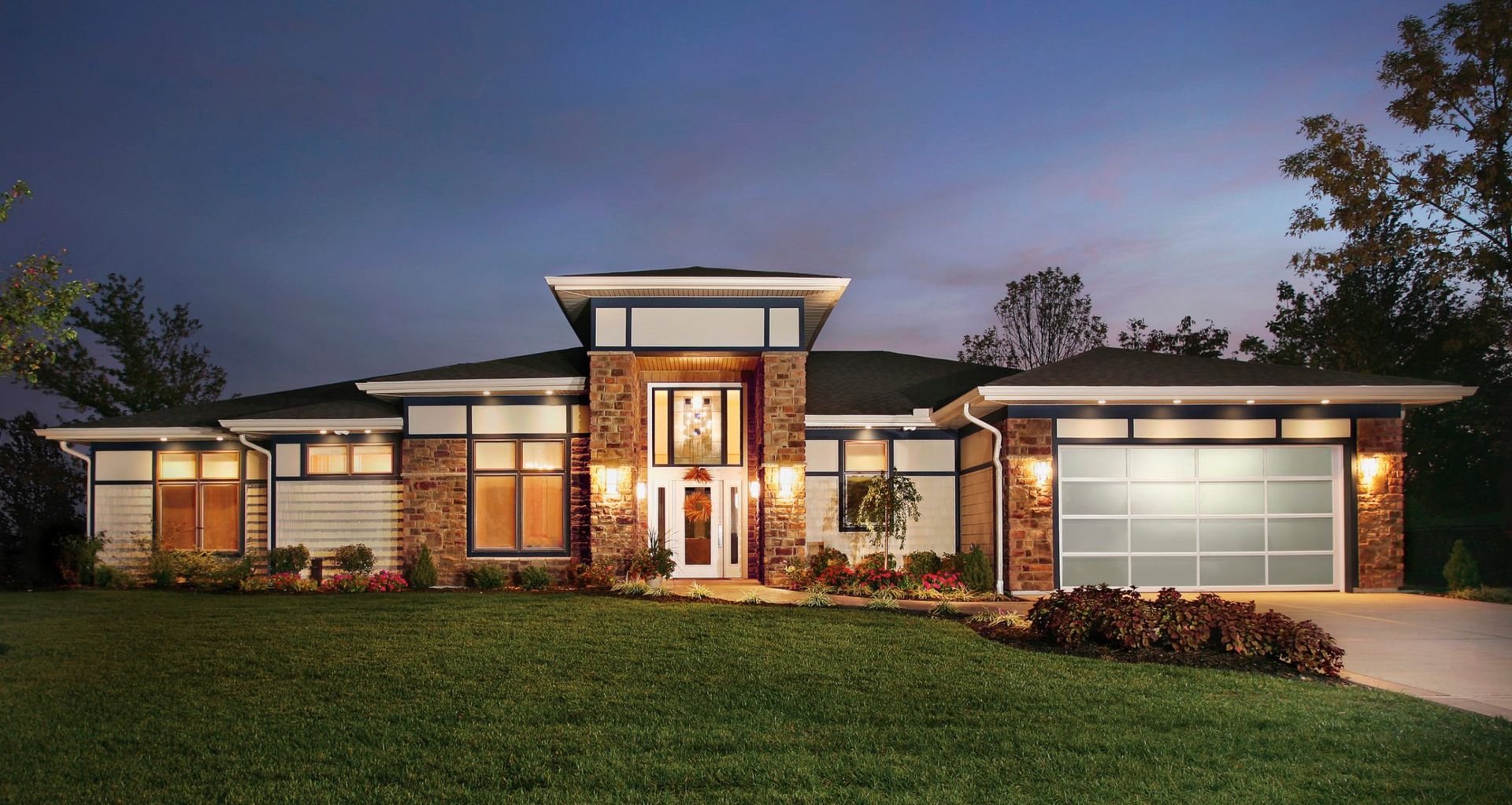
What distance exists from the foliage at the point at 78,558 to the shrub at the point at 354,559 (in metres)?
4.68

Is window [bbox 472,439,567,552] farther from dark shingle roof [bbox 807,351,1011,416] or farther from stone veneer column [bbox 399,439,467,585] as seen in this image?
dark shingle roof [bbox 807,351,1011,416]

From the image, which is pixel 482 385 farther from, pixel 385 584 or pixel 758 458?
pixel 758 458

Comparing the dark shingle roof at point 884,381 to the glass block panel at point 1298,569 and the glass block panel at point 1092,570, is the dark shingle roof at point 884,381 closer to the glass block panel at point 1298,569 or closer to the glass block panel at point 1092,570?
the glass block panel at point 1092,570

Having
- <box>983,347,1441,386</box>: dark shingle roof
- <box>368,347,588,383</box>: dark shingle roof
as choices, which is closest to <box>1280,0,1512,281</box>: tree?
<box>983,347,1441,386</box>: dark shingle roof

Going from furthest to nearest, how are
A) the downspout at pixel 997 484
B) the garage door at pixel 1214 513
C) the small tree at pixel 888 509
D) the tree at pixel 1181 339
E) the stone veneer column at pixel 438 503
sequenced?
1. the tree at pixel 1181 339
2. the stone veneer column at pixel 438 503
3. the small tree at pixel 888 509
4. the garage door at pixel 1214 513
5. the downspout at pixel 997 484

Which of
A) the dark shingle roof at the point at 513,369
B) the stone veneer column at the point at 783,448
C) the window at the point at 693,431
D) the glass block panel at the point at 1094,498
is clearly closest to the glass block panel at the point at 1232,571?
the glass block panel at the point at 1094,498

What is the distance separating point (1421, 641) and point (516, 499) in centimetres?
1316

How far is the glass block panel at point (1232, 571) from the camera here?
15.8 metres

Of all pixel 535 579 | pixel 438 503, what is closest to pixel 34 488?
pixel 438 503

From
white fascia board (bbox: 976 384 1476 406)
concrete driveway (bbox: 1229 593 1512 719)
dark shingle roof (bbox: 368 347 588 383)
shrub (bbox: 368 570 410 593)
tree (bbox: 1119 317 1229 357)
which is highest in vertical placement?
tree (bbox: 1119 317 1229 357)

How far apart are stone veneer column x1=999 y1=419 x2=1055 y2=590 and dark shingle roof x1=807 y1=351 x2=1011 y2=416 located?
2.06 metres

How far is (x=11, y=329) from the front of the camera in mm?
10758

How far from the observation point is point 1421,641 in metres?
10.3

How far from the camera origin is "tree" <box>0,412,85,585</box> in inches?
790
